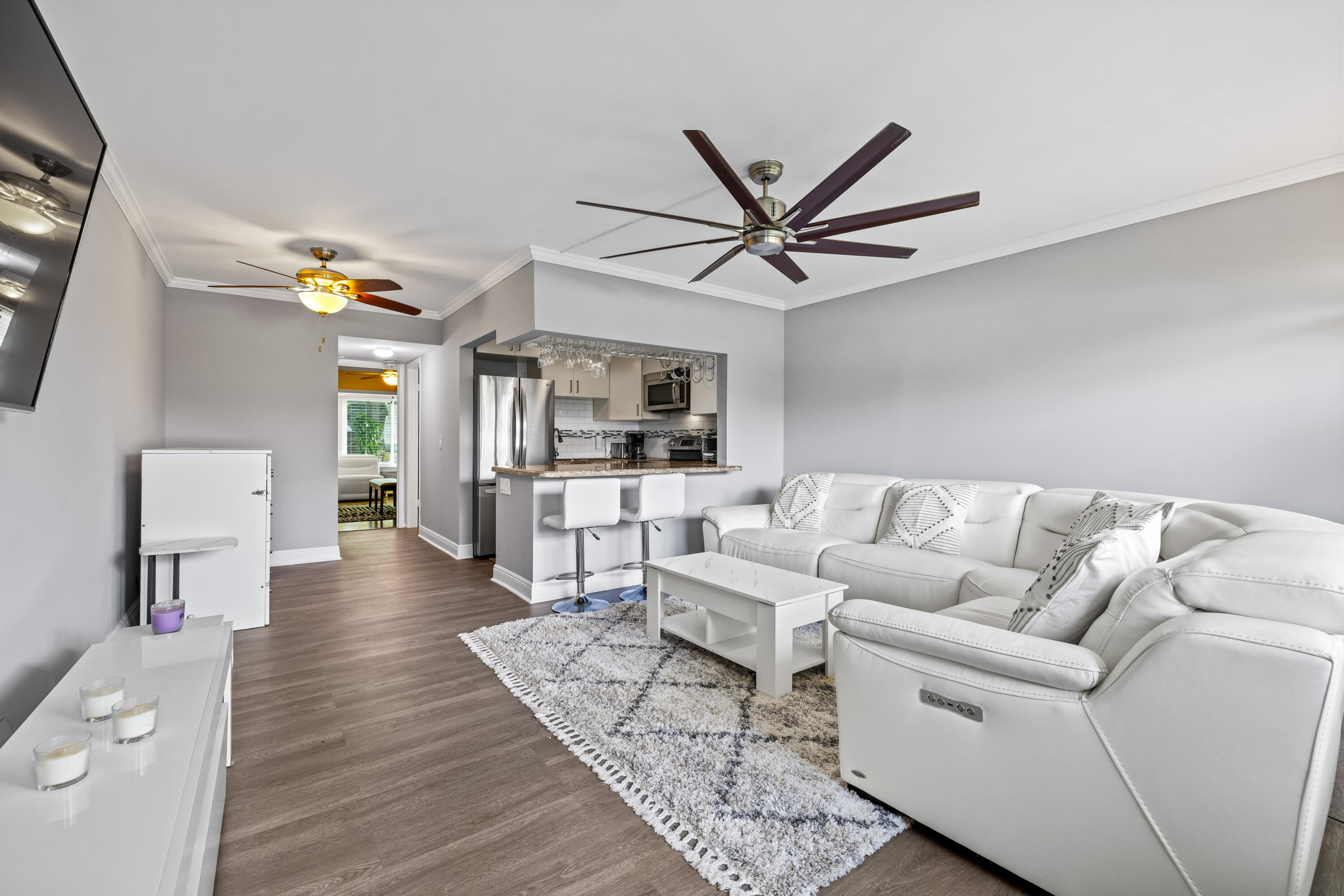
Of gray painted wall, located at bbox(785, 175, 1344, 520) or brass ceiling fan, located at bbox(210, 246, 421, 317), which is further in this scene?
brass ceiling fan, located at bbox(210, 246, 421, 317)

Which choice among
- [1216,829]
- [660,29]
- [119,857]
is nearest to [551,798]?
[119,857]

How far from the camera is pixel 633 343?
4.60 meters

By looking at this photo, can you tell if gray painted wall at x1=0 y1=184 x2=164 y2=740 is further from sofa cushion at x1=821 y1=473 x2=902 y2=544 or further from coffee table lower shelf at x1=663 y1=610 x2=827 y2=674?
sofa cushion at x1=821 y1=473 x2=902 y2=544

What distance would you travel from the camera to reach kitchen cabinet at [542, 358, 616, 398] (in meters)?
6.72

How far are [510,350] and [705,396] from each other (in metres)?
1.97

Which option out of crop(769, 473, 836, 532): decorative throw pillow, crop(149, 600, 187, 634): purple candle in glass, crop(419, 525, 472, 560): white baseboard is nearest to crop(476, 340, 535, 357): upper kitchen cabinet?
crop(419, 525, 472, 560): white baseboard

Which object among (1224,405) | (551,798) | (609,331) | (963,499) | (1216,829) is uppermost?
(609,331)

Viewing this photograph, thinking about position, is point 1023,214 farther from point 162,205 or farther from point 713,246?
point 162,205

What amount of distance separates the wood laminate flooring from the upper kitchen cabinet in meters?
2.79

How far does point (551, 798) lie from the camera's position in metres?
1.88

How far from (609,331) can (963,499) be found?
269cm

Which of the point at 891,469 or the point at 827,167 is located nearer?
the point at 827,167

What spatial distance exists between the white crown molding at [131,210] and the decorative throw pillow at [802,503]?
13.4 feet

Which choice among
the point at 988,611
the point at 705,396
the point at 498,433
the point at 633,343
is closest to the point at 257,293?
the point at 498,433
